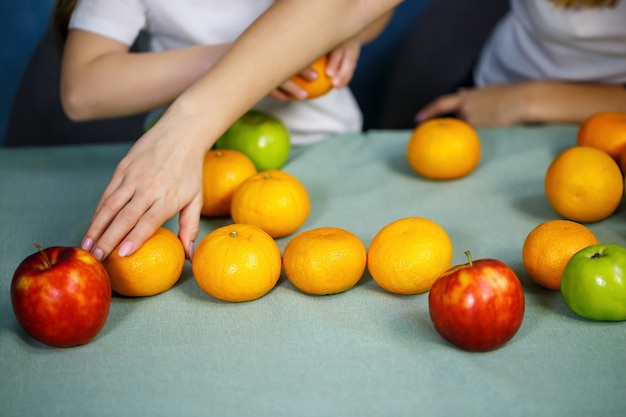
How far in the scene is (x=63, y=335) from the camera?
72cm

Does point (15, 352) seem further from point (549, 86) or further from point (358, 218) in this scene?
→ point (549, 86)

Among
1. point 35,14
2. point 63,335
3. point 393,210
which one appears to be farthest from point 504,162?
point 35,14

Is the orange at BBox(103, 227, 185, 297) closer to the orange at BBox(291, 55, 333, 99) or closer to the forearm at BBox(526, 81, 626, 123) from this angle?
the orange at BBox(291, 55, 333, 99)

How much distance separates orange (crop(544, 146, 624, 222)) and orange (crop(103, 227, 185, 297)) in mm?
507

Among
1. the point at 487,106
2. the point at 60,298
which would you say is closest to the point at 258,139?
the point at 60,298

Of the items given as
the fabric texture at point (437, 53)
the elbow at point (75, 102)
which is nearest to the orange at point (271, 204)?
the elbow at point (75, 102)

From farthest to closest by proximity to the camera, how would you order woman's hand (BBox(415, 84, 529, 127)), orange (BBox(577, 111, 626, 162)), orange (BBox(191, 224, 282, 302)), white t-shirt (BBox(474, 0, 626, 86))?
woman's hand (BBox(415, 84, 529, 127)), white t-shirt (BBox(474, 0, 626, 86)), orange (BBox(577, 111, 626, 162)), orange (BBox(191, 224, 282, 302))

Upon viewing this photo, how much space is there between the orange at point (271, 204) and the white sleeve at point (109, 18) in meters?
0.41

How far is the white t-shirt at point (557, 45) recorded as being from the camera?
1.33 metres

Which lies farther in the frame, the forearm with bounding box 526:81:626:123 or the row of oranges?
the forearm with bounding box 526:81:626:123

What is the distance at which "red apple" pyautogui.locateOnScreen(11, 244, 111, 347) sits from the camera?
2.31 ft

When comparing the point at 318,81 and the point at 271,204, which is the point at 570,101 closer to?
the point at 318,81

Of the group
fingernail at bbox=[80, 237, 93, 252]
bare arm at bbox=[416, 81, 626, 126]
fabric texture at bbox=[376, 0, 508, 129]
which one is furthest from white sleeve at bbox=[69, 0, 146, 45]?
fabric texture at bbox=[376, 0, 508, 129]

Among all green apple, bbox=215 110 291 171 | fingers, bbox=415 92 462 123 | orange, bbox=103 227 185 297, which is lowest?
fingers, bbox=415 92 462 123
